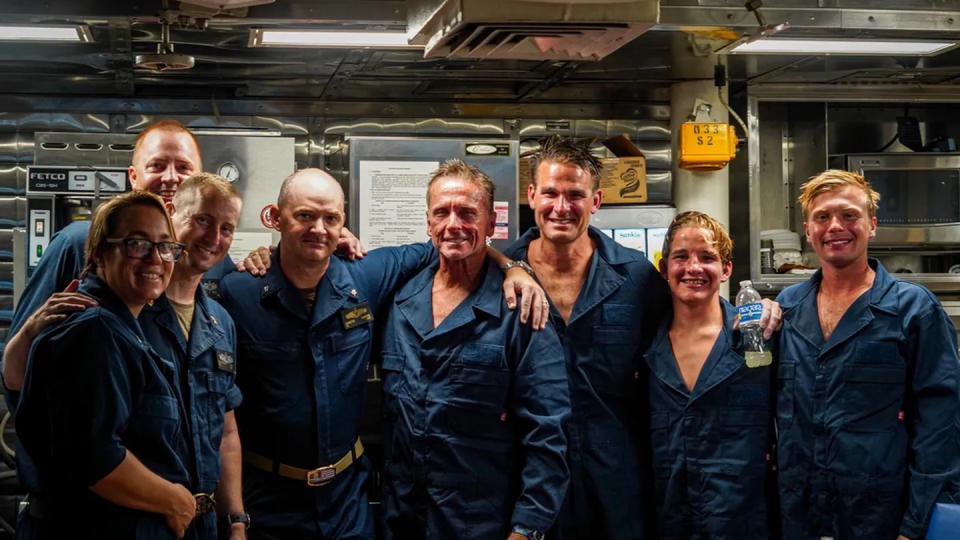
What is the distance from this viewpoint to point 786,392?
364cm

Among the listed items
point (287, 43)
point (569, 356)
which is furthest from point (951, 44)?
A: point (287, 43)

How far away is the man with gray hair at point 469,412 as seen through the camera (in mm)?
3344

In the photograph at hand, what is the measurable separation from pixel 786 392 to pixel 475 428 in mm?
1179

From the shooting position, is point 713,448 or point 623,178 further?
point 623,178

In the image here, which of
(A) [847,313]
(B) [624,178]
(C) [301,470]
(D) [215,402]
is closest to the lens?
(D) [215,402]

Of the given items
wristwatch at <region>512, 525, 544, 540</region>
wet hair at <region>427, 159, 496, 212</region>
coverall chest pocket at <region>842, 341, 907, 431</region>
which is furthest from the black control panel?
coverall chest pocket at <region>842, 341, 907, 431</region>

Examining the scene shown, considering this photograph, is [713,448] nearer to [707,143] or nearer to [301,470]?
[301,470]

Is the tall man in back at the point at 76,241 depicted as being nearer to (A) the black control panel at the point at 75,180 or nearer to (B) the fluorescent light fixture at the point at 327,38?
(B) the fluorescent light fixture at the point at 327,38

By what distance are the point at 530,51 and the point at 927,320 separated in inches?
70.2

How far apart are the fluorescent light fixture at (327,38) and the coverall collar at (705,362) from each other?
2.04m

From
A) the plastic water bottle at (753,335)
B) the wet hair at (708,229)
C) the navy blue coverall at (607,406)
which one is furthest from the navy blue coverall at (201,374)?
the plastic water bottle at (753,335)

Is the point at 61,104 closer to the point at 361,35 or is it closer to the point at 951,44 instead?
the point at 361,35

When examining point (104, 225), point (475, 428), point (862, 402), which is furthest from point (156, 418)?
point (862, 402)

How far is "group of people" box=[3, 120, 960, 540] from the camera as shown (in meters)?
3.29
